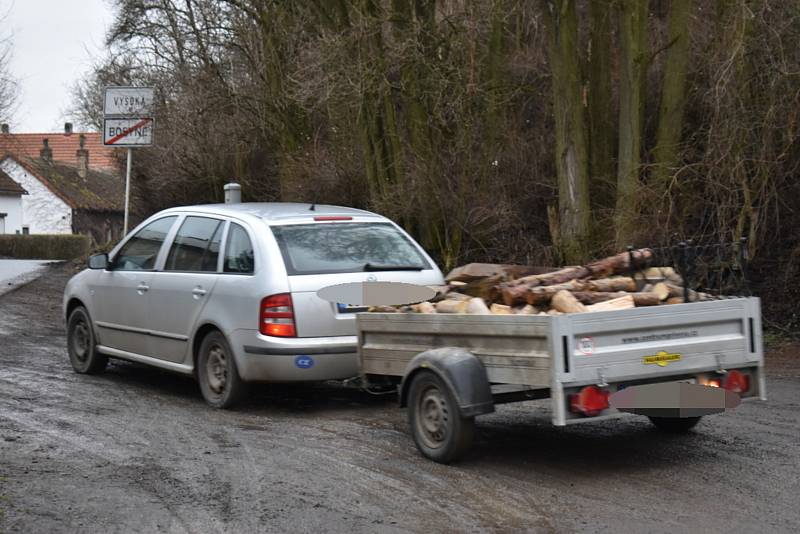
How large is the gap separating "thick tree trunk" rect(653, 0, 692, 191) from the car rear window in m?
5.41

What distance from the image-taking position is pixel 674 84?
14492 millimetres

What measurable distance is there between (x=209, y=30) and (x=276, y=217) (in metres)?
16.9

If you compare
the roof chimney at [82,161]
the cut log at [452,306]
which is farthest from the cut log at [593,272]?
the roof chimney at [82,161]

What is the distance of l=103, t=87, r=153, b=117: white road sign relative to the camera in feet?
65.3

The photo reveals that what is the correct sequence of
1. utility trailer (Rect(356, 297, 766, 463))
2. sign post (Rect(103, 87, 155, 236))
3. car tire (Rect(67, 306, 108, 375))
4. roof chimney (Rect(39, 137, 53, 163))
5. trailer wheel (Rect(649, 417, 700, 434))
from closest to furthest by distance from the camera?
utility trailer (Rect(356, 297, 766, 463)) < trailer wheel (Rect(649, 417, 700, 434)) < car tire (Rect(67, 306, 108, 375)) < sign post (Rect(103, 87, 155, 236)) < roof chimney (Rect(39, 137, 53, 163))

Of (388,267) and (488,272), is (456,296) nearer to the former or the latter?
(488,272)

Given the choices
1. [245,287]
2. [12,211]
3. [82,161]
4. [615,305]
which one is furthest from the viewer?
[82,161]

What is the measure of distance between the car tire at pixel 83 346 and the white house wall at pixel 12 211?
213 ft

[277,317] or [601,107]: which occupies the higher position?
[601,107]

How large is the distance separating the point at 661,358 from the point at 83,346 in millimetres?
6836

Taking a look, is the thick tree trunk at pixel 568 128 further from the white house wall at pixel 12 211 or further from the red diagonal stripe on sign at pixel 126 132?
the white house wall at pixel 12 211

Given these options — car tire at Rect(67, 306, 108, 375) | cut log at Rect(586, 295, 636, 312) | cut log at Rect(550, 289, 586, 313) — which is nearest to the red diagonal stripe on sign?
car tire at Rect(67, 306, 108, 375)

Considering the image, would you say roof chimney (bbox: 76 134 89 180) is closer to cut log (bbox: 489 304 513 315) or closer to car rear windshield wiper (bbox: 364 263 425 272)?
car rear windshield wiper (bbox: 364 263 425 272)

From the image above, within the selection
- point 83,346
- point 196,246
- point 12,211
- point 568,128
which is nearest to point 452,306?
point 196,246
